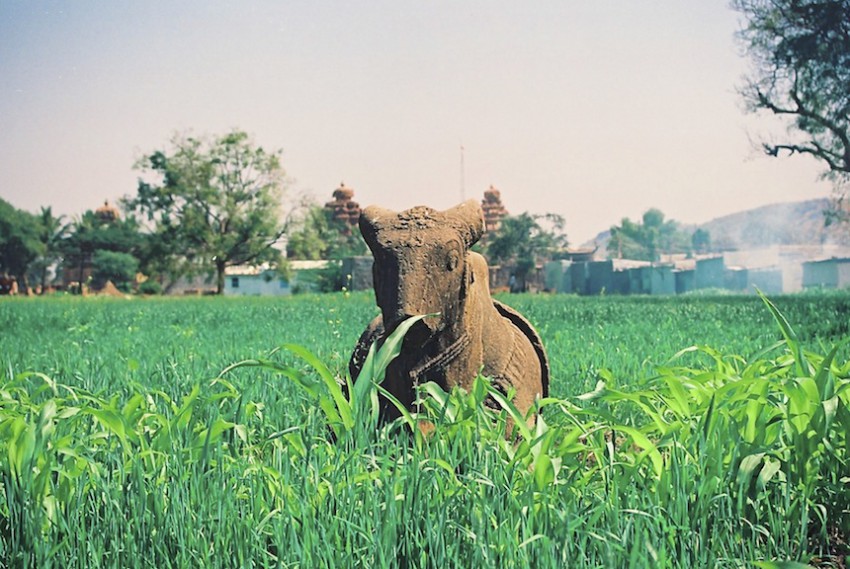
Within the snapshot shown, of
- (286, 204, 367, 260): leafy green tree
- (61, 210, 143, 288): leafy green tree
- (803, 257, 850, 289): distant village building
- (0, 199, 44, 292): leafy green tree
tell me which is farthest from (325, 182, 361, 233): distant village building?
(803, 257, 850, 289): distant village building

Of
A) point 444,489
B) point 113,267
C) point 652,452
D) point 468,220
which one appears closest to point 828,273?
point 113,267

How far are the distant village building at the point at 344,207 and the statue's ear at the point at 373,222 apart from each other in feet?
137

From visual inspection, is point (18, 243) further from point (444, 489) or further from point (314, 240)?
point (444, 489)

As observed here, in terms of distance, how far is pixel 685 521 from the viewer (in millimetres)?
2014

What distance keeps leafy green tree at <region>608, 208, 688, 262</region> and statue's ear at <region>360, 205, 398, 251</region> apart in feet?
196

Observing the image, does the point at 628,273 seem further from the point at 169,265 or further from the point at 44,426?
the point at 44,426

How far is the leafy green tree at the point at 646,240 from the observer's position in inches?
2843

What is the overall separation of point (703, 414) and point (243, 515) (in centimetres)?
150

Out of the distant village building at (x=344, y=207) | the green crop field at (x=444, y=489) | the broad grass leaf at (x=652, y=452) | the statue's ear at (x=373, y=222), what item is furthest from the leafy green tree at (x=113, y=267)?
the broad grass leaf at (x=652, y=452)

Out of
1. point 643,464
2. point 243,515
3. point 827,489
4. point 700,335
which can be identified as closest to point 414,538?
point 243,515

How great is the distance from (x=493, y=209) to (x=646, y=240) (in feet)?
154

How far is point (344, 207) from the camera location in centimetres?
4862

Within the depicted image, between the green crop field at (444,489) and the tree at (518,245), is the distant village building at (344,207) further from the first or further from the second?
the green crop field at (444,489)

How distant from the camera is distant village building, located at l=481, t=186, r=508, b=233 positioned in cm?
4147
